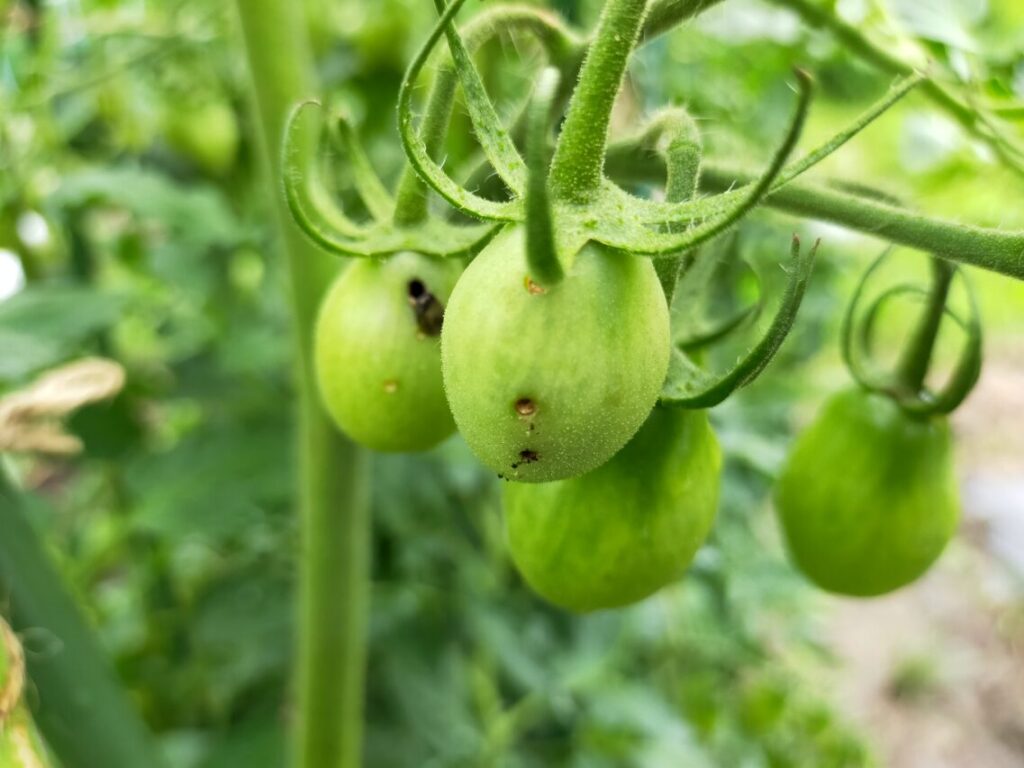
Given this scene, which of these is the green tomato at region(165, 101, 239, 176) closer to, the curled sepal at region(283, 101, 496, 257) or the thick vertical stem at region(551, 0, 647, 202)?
the curled sepal at region(283, 101, 496, 257)

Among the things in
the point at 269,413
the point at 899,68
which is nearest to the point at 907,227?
the point at 899,68

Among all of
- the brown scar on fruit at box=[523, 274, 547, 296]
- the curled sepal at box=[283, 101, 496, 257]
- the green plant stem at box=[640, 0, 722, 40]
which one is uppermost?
the green plant stem at box=[640, 0, 722, 40]

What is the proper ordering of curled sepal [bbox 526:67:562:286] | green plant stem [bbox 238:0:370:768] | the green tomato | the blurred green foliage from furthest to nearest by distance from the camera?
the green tomato → the blurred green foliage → green plant stem [bbox 238:0:370:768] → curled sepal [bbox 526:67:562:286]

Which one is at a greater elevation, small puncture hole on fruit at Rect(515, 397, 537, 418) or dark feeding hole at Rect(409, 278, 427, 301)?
small puncture hole on fruit at Rect(515, 397, 537, 418)

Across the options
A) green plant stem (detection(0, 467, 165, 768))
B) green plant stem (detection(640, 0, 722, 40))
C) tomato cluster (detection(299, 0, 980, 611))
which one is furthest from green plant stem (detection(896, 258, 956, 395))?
green plant stem (detection(0, 467, 165, 768))

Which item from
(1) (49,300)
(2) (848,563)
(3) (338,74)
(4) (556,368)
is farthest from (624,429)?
(3) (338,74)

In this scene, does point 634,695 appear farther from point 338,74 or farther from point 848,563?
point 338,74

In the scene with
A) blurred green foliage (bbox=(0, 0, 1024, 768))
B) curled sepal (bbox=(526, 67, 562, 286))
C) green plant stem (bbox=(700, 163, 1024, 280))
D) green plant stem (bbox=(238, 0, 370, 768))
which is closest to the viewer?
curled sepal (bbox=(526, 67, 562, 286))
